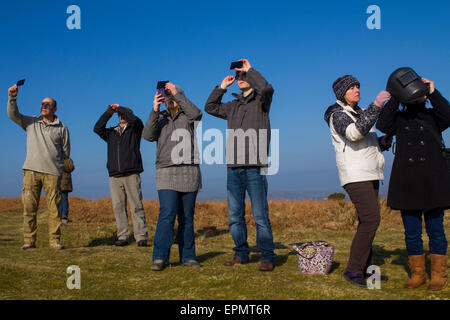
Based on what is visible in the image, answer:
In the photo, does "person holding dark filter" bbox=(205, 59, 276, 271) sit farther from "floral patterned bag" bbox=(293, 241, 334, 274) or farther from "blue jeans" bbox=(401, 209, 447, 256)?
"blue jeans" bbox=(401, 209, 447, 256)

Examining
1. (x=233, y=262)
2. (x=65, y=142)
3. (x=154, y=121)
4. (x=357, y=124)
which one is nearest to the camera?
(x=357, y=124)

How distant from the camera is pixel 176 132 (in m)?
5.53

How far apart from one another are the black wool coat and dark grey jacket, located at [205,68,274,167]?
146cm

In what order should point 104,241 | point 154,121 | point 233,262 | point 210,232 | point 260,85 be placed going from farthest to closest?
point 210,232 → point 104,241 → point 233,262 → point 154,121 → point 260,85

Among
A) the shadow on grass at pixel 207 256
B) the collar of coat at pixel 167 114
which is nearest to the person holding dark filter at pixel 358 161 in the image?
the collar of coat at pixel 167 114

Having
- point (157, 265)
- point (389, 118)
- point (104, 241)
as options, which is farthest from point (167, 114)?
point (104, 241)

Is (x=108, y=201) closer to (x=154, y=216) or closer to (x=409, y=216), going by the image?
(x=154, y=216)

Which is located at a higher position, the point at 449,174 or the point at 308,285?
the point at 449,174

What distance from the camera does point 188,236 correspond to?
564 cm

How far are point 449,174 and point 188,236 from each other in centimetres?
321

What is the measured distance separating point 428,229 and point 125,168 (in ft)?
17.9

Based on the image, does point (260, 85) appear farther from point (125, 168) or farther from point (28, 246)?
point (28, 246)

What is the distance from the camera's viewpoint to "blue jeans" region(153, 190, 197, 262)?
5.36 m
